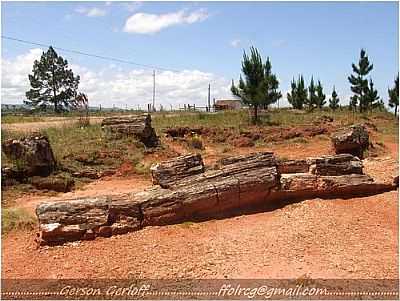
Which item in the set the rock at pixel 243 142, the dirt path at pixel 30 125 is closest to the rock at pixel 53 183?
the dirt path at pixel 30 125

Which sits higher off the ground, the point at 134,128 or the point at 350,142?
the point at 134,128

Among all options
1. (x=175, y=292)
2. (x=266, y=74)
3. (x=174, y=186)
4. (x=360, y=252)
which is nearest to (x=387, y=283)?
(x=360, y=252)

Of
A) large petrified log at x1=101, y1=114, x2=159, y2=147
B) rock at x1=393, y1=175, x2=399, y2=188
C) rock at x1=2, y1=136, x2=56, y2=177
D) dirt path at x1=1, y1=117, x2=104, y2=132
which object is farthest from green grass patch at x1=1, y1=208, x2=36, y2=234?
dirt path at x1=1, y1=117, x2=104, y2=132

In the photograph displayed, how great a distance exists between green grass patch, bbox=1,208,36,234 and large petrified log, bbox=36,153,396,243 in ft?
2.08

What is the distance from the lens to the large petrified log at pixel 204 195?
6.30 m

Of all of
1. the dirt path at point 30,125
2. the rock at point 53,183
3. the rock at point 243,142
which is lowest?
the rock at point 53,183

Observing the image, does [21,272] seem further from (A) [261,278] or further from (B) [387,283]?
(B) [387,283]

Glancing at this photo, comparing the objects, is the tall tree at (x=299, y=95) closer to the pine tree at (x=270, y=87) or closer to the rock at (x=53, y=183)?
the pine tree at (x=270, y=87)

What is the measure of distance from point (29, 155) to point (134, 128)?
4554 mm

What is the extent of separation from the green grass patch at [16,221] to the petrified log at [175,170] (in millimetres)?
2144

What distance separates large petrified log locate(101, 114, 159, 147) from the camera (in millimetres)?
13555

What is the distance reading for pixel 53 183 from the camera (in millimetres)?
9250

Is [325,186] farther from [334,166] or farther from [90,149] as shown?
[90,149]

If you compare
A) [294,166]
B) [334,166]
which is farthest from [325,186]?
[294,166]
